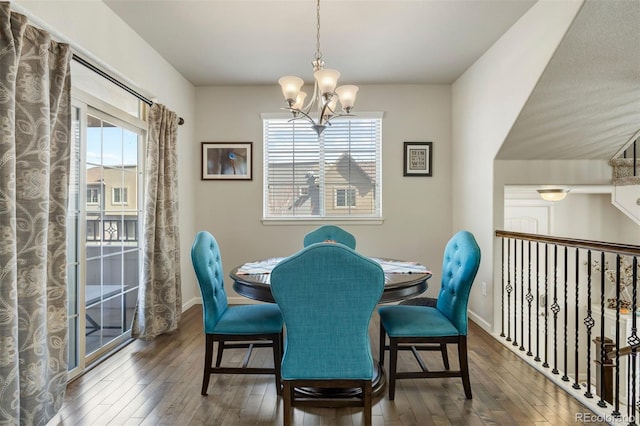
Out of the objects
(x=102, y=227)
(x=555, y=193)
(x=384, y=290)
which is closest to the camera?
(x=384, y=290)

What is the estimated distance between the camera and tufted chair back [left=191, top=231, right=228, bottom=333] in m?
2.12

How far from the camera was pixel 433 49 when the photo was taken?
3.37m

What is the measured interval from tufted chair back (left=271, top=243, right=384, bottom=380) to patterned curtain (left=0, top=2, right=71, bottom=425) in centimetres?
120

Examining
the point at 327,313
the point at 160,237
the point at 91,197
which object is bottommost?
the point at 327,313

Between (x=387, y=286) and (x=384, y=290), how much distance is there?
0.10 feet

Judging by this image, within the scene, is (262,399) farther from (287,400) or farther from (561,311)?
(561,311)

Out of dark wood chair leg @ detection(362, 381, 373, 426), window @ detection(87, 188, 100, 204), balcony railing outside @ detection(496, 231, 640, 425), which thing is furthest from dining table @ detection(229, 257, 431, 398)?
window @ detection(87, 188, 100, 204)

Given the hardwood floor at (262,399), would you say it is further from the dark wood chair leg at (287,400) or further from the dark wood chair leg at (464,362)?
the dark wood chair leg at (287,400)

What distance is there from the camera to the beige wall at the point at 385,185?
4.30m

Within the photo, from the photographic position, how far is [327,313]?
5.27 feet

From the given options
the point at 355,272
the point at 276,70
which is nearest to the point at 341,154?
the point at 276,70

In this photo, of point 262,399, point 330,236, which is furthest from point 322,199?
point 262,399

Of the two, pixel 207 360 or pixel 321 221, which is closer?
pixel 207 360

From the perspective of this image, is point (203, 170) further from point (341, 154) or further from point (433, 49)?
point (433, 49)
